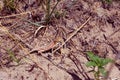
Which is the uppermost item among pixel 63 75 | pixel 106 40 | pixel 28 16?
pixel 28 16

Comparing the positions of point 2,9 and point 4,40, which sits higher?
point 2,9

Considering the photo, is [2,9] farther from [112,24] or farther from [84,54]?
[112,24]

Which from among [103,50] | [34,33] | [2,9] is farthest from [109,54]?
[2,9]

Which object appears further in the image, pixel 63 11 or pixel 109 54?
pixel 63 11

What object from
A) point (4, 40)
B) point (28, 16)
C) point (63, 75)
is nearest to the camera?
point (63, 75)

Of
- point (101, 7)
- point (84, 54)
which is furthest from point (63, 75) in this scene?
point (101, 7)

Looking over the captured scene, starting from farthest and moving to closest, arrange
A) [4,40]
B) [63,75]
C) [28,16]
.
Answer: [28,16] < [4,40] < [63,75]
